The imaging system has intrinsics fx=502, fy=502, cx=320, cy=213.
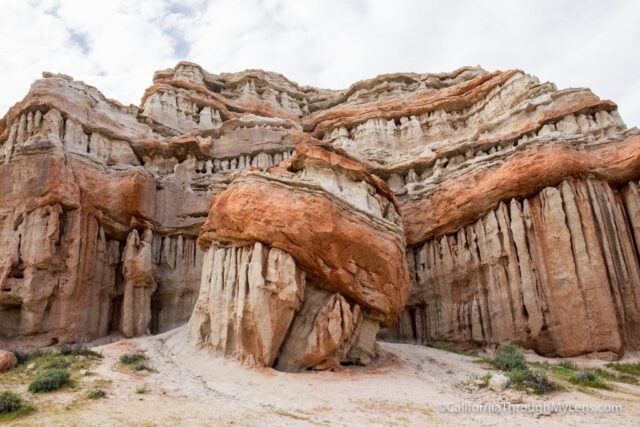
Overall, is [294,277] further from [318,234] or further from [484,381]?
[484,381]

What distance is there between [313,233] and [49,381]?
8105mm

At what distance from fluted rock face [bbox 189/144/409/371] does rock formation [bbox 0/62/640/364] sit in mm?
56

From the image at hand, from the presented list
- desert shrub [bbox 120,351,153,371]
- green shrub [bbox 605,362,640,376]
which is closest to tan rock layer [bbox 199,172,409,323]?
desert shrub [bbox 120,351,153,371]

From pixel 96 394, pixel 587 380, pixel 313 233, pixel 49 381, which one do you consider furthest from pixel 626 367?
pixel 49 381

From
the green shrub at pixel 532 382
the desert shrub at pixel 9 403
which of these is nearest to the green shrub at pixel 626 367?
the green shrub at pixel 532 382

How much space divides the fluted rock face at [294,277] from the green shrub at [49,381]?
15.1 feet

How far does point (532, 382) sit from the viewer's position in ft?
42.7

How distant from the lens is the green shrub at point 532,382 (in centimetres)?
1269

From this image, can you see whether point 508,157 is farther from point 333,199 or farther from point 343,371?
point 343,371

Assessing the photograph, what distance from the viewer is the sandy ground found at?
32.6 ft

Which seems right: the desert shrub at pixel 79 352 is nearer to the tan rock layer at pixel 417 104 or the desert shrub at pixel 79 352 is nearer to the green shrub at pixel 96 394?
the green shrub at pixel 96 394

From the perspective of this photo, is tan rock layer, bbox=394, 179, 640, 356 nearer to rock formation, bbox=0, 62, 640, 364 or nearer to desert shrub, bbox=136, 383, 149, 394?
rock formation, bbox=0, 62, 640, 364

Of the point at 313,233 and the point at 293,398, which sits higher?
the point at 313,233

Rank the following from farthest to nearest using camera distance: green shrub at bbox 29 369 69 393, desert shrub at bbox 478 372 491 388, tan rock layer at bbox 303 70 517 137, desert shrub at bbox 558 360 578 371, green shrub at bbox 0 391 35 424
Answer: tan rock layer at bbox 303 70 517 137
desert shrub at bbox 558 360 578 371
desert shrub at bbox 478 372 491 388
green shrub at bbox 29 369 69 393
green shrub at bbox 0 391 35 424
